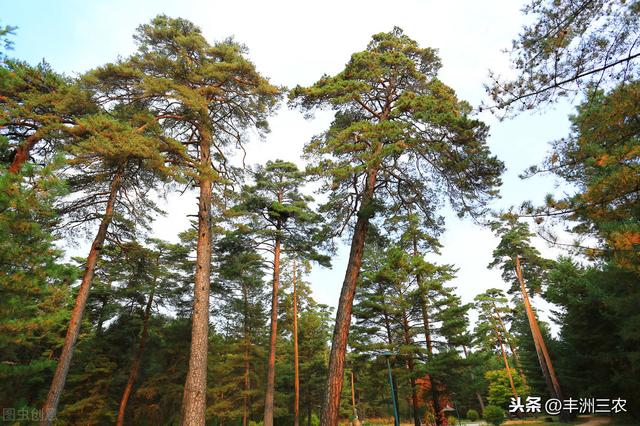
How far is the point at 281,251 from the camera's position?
53.6 feet

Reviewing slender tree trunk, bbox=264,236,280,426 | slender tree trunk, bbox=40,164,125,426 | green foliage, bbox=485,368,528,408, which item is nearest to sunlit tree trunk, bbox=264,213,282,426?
slender tree trunk, bbox=264,236,280,426

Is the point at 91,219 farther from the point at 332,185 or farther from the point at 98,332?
the point at 98,332

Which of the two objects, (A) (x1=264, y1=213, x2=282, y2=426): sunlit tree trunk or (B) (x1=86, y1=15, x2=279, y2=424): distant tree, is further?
(A) (x1=264, y1=213, x2=282, y2=426): sunlit tree trunk

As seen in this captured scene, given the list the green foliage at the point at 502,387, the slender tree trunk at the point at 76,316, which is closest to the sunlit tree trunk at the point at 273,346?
the slender tree trunk at the point at 76,316

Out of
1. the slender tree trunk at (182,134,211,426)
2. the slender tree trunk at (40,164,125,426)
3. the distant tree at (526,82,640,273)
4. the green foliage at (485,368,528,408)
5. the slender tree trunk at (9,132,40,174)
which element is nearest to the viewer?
the distant tree at (526,82,640,273)

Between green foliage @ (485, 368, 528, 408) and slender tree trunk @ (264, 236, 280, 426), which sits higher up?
slender tree trunk @ (264, 236, 280, 426)

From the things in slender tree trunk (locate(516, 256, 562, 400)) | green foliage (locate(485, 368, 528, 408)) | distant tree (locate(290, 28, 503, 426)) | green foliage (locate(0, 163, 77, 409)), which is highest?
distant tree (locate(290, 28, 503, 426))

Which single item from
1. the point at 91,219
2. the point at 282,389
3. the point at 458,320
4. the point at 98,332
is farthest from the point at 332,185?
the point at 282,389

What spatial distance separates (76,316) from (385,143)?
32.7 ft

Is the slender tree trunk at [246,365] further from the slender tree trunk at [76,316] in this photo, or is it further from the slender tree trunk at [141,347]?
the slender tree trunk at [76,316]

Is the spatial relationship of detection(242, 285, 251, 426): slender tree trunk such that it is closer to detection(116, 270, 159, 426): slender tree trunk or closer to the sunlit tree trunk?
the sunlit tree trunk

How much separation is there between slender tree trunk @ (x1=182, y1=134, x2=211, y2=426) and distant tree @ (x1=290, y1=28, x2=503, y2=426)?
9.68 ft

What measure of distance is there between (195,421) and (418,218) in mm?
7653

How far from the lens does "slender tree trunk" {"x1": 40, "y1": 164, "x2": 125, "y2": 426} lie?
7613mm
